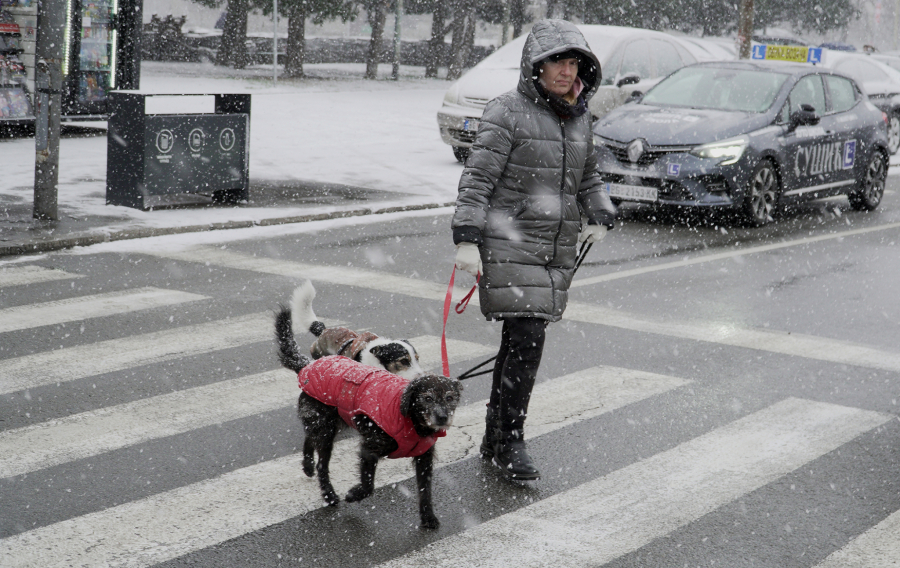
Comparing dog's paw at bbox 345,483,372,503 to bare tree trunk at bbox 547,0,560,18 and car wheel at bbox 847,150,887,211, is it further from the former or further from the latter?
bare tree trunk at bbox 547,0,560,18

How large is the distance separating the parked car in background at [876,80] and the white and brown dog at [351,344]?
18.8 metres

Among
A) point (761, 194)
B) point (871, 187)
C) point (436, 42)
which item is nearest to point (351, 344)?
point (761, 194)

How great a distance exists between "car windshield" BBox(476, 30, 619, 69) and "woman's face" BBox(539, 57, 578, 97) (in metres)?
11.7

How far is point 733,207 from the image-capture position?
11.7 metres

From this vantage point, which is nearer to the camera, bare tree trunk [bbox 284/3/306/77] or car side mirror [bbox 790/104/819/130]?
car side mirror [bbox 790/104/819/130]

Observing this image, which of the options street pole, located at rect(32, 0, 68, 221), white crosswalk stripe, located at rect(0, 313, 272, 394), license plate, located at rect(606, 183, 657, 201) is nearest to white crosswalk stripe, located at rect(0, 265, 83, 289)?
street pole, located at rect(32, 0, 68, 221)

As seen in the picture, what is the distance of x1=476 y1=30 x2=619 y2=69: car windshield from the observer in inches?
635

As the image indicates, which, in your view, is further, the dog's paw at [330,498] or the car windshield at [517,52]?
the car windshield at [517,52]

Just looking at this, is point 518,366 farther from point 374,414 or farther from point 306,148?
point 306,148

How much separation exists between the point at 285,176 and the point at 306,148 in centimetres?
308

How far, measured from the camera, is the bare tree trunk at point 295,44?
32969 millimetres

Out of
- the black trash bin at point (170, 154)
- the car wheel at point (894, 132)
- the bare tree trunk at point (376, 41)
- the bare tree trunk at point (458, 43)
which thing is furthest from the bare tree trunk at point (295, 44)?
the black trash bin at point (170, 154)

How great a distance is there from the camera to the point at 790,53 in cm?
2045

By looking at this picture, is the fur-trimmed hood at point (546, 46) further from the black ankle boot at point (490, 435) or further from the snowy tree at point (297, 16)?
the snowy tree at point (297, 16)
